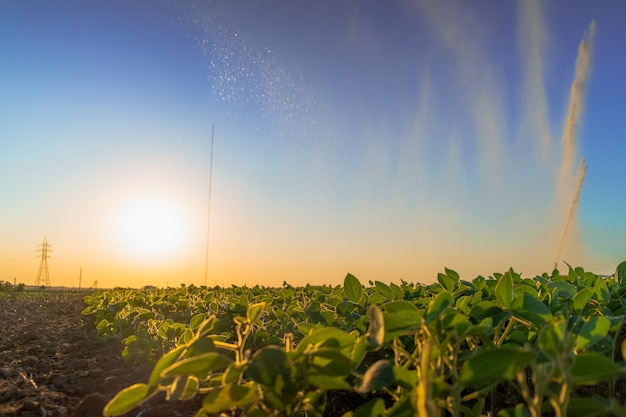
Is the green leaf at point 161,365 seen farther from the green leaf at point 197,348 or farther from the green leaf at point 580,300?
the green leaf at point 580,300

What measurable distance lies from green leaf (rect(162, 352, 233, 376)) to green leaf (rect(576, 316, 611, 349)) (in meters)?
1.00

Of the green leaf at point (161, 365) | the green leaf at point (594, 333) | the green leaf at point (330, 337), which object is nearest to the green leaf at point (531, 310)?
the green leaf at point (594, 333)

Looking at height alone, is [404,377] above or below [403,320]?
below

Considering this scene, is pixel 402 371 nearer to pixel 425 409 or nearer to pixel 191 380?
pixel 425 409

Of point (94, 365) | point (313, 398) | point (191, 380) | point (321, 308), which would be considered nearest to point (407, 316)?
point (313, 398)

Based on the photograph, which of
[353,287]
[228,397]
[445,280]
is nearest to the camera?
[228,397]

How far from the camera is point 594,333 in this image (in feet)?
5.03

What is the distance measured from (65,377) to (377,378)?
11.6ft

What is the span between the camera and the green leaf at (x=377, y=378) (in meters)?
1.32

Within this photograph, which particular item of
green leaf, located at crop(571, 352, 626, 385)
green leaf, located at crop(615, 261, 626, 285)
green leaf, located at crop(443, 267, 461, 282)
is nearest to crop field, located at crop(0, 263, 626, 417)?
green leaf, located at crop(571, 352, 626, 385)

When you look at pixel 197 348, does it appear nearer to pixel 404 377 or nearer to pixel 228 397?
pixel 228 397

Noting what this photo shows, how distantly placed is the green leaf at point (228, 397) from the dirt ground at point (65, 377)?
1336mm

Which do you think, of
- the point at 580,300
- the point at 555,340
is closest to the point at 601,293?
the point at 580,300

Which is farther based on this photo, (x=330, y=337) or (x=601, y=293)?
(x=601, y=293)
